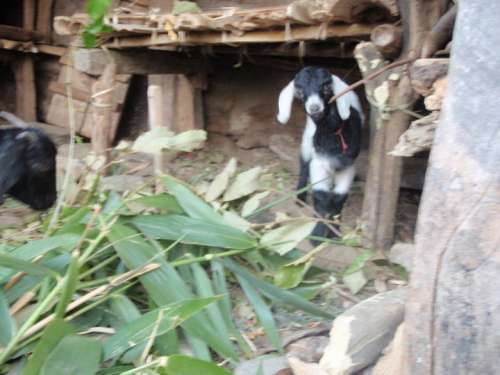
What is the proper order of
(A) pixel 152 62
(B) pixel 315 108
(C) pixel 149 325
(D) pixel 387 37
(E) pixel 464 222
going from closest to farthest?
(E) pixel 464 222
(C) pixel 149 325
(D) pixel 387 37
(B) pixel 315 108
(A) pixel 152 62

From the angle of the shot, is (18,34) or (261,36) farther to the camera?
(18,34)

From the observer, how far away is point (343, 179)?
140 inches

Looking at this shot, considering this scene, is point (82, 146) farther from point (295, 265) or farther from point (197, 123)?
point (295, 265)

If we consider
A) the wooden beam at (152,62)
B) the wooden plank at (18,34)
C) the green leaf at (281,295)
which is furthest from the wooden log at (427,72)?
the wooden plank at (18,34)

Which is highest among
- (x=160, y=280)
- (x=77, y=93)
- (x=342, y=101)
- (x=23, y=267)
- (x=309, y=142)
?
(x=342, y=101)

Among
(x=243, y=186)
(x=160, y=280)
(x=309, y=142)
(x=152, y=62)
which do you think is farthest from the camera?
(x=152, y=62)

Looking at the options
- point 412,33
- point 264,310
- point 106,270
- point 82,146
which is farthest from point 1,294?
point 82,146

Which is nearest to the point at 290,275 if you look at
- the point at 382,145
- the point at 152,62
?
the point at 382,145

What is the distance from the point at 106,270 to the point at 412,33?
1.57 metres

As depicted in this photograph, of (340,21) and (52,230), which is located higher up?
(340,21)

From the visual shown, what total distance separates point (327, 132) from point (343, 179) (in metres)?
0.30

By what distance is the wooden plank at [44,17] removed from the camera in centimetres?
648

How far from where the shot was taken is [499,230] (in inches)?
52.1

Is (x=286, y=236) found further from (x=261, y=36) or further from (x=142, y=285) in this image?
(x=261, y=36)
